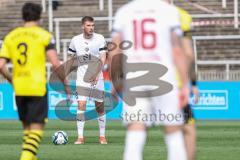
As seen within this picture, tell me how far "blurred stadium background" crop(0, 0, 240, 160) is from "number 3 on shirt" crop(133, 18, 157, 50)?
16.2ft

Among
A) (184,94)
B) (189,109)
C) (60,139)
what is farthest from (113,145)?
(184,94)

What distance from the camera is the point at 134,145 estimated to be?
852 cm

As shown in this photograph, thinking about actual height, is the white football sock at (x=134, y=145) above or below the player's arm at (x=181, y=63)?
below

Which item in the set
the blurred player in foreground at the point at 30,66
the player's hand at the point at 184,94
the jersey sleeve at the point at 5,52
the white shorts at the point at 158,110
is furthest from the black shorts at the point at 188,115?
the jersey sleeve at the point at 5,52

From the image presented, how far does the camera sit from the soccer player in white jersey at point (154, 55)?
8529 millimetres

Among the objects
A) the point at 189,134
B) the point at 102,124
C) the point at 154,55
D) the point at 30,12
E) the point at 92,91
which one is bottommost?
the point at 102,124

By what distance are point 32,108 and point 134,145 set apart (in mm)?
2443

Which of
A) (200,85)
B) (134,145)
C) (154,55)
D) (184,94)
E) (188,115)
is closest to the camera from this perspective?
(184,94)

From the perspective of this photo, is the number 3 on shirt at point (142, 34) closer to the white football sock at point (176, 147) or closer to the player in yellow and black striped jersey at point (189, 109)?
the player in yellow and black striped jersey at point (189, 109)

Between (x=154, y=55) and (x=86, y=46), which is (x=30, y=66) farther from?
(x=86, y=46)

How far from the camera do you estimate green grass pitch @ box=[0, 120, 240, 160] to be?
44.7ft

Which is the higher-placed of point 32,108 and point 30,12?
point 30,12

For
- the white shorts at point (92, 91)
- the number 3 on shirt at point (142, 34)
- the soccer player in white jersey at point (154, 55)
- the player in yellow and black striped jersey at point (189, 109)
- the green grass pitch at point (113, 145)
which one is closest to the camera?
the soccer player in white jersey at point (154, 55)

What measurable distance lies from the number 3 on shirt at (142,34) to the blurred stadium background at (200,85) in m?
4.93
